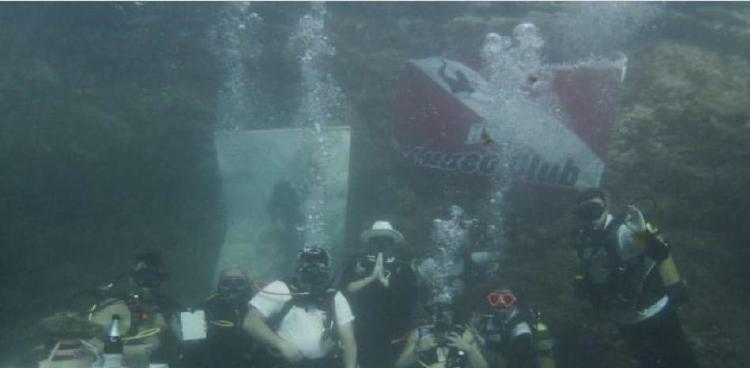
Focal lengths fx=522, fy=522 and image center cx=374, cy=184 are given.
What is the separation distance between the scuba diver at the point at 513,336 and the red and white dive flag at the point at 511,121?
337 centimetres

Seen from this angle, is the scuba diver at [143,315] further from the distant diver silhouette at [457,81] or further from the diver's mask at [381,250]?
the distant diver silhouette at [457,81]

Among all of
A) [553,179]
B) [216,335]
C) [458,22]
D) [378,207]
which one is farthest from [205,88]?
[553,179]

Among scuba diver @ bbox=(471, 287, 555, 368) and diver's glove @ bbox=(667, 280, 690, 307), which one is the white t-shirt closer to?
scuba diver @ bbox=(471, 287, 555, 368)

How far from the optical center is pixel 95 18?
10.9m

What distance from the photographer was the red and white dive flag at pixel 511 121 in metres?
8.96

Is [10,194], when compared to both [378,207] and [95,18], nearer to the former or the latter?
[95,18]

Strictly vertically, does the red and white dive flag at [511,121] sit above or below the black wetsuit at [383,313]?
above

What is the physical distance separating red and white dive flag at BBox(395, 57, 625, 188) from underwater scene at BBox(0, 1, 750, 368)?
0.12 ft

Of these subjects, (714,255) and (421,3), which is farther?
(421,3)

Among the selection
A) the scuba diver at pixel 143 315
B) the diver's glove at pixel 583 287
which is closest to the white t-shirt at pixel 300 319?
the scuba diver at pixel 143 315

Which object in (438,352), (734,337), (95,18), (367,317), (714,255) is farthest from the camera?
(95,18)

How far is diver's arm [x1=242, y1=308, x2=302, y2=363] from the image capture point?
5391 millimetres

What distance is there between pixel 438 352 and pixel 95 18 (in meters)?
9.88

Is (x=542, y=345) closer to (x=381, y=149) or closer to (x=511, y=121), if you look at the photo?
(x=511, y=121)
